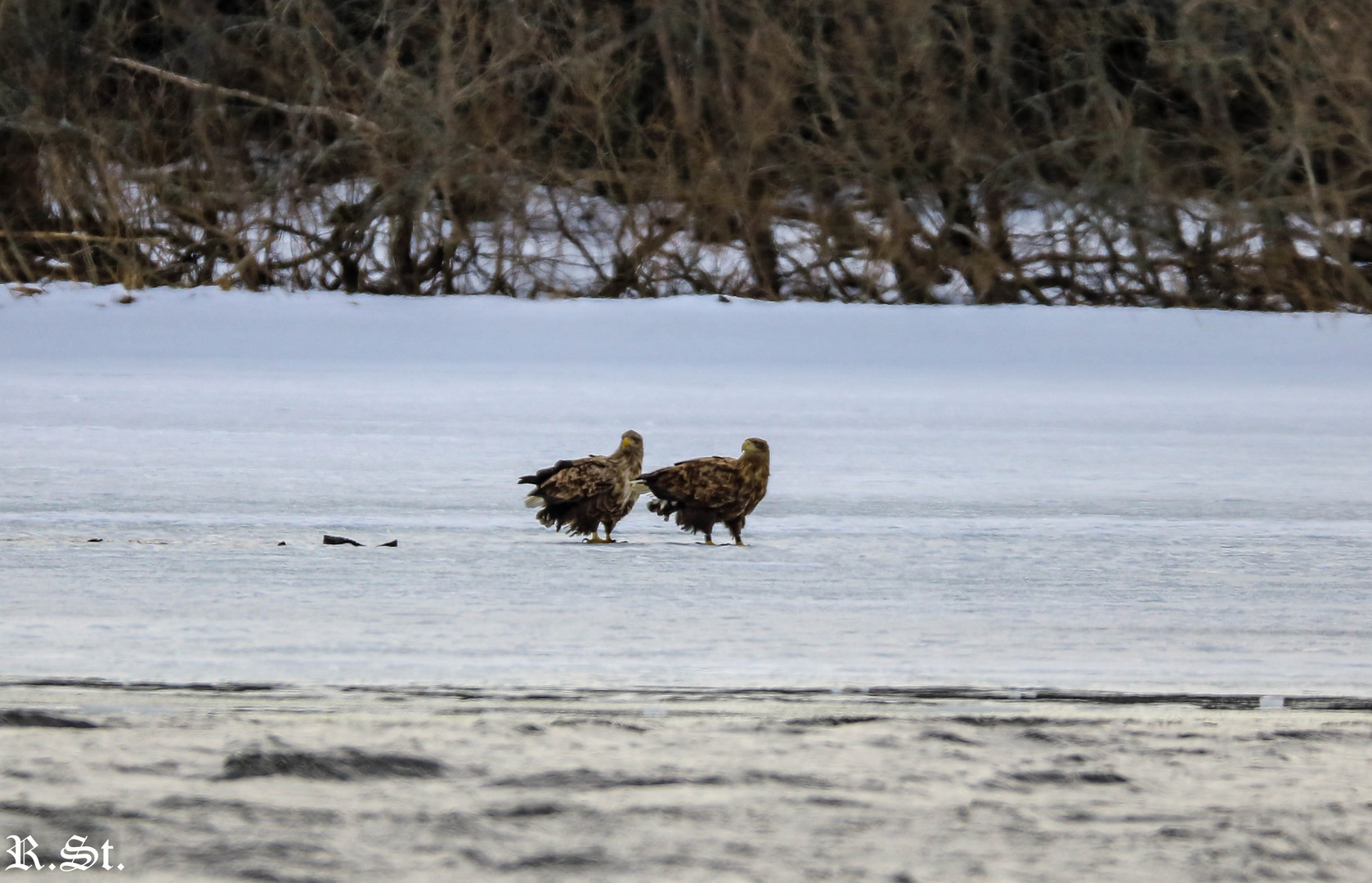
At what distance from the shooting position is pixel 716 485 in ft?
16.8

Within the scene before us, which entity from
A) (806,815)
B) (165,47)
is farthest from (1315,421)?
(165,47)

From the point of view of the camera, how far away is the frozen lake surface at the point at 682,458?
3.86m

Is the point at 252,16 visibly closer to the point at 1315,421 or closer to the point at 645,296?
the point at 645,296

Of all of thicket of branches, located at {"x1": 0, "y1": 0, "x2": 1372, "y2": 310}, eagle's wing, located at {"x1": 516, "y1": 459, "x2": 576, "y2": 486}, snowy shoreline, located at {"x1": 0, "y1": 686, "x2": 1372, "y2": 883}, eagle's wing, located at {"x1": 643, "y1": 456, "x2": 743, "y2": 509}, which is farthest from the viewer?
thicket of branches, located at {"x1": 0, "y1": 0, "x2": 1372, "y2": 310}

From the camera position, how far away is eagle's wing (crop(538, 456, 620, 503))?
513 centimetres

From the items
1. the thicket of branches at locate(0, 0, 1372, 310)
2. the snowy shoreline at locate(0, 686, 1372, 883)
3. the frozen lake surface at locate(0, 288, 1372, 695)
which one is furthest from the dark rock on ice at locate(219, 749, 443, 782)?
the thicket of branches at locate(0, 0, 1372, 310)

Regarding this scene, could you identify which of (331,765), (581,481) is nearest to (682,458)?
(581,481)

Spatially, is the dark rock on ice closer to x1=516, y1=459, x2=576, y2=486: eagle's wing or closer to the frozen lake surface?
the frozen lake surface

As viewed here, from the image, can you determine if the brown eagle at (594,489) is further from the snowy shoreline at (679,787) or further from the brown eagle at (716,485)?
the snowy shoreline at (679,787)

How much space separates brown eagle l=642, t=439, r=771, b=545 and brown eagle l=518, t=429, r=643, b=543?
9 cm

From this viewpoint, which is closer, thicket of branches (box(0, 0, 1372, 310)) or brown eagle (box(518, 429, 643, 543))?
brown eagle (box(518, 429, 643, 543))

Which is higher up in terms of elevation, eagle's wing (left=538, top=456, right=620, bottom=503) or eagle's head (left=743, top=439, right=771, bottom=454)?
eagle's head (left=743, top=439, right=771, bottom=454)

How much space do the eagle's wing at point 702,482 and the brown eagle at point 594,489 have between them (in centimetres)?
9

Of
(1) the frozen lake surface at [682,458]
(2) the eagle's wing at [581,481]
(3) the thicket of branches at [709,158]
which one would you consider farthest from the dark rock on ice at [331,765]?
(3) the thicket of branches at [709,158]
